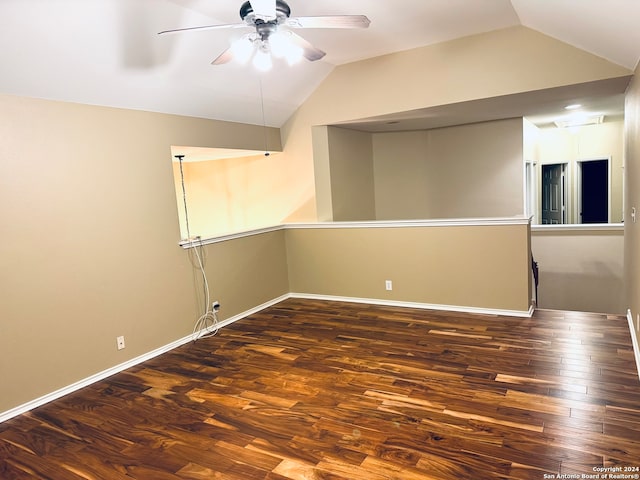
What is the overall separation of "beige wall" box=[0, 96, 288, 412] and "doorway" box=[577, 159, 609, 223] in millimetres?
6776

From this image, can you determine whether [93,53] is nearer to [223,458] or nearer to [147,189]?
[147,189]

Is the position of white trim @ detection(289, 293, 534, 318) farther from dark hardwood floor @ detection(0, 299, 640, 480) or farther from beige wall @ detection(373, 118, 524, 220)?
beige wall @ detection(373, 118, 524, 220)

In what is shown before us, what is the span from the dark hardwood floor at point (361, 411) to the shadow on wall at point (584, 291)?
1.89m

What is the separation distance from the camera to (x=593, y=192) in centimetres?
801

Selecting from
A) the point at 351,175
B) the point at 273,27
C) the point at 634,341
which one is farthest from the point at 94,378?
the point at 634,341

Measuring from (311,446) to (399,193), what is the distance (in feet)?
15.6

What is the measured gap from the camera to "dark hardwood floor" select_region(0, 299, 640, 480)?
2250mm

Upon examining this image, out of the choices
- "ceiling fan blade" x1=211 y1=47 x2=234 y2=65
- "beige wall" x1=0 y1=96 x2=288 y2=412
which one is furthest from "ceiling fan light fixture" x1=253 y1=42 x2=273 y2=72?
"beige wall" x1=0 y1=96 x2=288 y2=412

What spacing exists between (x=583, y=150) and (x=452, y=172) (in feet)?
9.46

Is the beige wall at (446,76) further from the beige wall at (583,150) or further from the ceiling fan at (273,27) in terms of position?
the beige wall at (583,150)

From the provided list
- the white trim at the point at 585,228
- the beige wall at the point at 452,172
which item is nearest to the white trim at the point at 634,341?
the white trim at the point at 585,228

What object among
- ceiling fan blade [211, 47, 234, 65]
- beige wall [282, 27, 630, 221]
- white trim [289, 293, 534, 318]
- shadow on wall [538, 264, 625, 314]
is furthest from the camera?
shadow on wall [538, 264, 625, 314]

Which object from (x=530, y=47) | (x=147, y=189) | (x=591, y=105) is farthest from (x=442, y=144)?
(x=147, y=189)

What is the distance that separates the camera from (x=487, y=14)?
3.64 m
